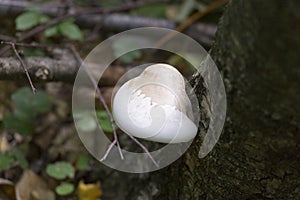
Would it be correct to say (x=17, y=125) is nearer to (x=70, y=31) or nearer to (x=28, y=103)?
(x=28, y=103)

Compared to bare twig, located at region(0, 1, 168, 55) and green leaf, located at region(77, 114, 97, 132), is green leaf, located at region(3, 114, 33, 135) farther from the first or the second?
bare twig, located at region(0, 1, 168, 55)

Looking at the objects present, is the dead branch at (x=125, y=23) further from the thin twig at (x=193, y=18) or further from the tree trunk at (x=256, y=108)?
the tree trunk at (x=256, y=108)

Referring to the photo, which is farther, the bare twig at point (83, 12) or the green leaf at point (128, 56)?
the green leaf at point (128, 56)

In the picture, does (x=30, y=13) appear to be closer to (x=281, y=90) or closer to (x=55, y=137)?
(x=55, y=137)

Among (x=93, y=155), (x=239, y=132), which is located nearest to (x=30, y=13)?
(x=93, y=155)

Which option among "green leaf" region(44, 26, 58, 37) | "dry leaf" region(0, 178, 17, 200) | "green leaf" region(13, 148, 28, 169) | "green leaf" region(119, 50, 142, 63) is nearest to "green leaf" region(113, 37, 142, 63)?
"green leaf" region(119, 50, 142, 63)

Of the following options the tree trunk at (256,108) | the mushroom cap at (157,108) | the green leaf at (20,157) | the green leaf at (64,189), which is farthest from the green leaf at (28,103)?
the tree trunk at (256,108)
